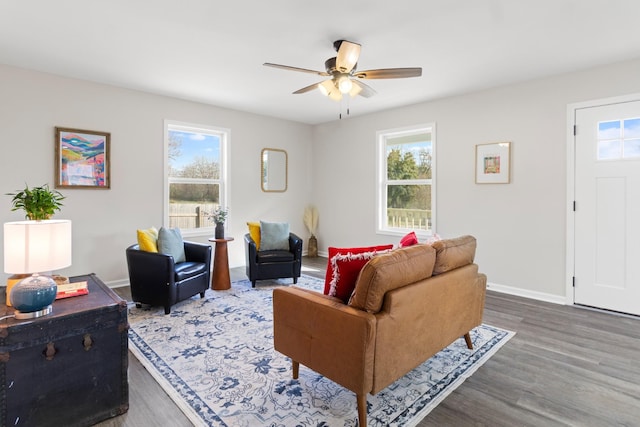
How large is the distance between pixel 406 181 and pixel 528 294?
89.9 inches

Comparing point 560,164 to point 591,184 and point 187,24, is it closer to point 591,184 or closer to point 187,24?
point 591,184

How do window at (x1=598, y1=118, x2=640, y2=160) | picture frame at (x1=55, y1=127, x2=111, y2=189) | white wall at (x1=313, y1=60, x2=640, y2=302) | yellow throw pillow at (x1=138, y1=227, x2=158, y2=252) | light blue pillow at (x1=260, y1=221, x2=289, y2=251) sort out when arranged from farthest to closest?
light blue pillow at (x1=260, y1=221, x2=289, y2=251) < picture frame at (x1=55, y1=127, x2=111, y2=189) < white wall at (x1=313, y1=60, x2=640, y2=302) < yellow throw pillow at (x1=138, y1=227, x2=158, y2=252) < window at (x1=598, y1=118, x2=640, y2=160)

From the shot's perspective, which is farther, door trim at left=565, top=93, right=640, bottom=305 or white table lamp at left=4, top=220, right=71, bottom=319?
door trim at left=565, top=93, right=640, bottom=305

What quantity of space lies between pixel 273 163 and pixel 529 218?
4046 millimetres

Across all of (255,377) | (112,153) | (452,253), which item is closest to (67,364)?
(255,377)

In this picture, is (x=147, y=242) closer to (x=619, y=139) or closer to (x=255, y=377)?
(x=255, y=377)

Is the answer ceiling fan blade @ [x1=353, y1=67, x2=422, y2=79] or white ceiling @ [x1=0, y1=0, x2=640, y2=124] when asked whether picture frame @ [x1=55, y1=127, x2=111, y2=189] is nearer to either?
white ceiling @ [x1=0, y1=0, x2=640, y2=124]

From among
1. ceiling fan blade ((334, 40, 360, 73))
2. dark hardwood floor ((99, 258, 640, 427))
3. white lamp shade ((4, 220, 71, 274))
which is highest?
ceiling fan blade ((334, 40, 360, 73))

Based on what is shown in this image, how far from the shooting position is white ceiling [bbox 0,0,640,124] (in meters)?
2.52

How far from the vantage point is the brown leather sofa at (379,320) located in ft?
5.73

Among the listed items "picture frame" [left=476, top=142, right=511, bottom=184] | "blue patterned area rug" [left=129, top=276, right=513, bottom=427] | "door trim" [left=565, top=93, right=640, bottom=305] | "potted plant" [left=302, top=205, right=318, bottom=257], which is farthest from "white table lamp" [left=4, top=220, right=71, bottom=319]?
"potted plant" [left=302, top=205, right=318, bottom=257]

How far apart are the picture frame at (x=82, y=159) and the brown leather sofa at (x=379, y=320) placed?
3388 mm

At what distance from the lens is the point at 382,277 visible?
1.77m

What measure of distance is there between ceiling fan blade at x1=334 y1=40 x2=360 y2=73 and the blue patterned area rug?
2.43m
